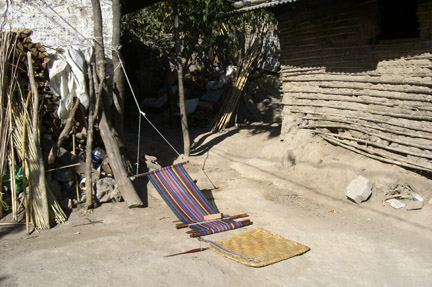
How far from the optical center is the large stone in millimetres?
6320

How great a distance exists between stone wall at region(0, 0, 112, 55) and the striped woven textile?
96.9 inches

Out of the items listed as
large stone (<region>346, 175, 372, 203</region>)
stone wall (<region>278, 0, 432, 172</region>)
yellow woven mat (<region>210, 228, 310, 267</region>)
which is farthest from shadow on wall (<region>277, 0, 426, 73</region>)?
yellow woven mat (<region>210, 228, 310, 267</region>)

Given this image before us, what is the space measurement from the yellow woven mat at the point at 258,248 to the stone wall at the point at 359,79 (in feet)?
7.67

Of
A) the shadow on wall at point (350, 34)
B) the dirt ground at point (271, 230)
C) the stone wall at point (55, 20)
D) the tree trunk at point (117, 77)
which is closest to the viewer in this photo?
the dirt ground at point (271, 230)

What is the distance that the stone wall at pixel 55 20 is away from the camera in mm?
6719

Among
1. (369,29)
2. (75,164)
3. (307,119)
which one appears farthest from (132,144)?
(369,29)

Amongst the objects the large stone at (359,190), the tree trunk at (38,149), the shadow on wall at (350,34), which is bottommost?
the large stone at (359,190)

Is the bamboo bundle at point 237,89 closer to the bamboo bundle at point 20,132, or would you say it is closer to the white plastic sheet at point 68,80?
the white plastic sheet at point 68,80

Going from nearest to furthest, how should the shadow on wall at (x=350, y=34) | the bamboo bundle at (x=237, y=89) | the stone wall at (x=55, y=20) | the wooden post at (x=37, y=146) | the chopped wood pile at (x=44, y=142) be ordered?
1. the wooden post at (x=37, y=146)
2. the chopped wood pile at (x=44, y=142)
3. the shadow on wall at (x=350, y=34)
4. the stone wall at (x=55, y=20)
5. the bamboo bundle at (x=237, y=89)

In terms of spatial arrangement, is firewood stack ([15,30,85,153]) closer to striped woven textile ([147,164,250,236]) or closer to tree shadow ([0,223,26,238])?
tree shadow ([0,223,26,238])

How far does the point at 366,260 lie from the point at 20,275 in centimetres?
355

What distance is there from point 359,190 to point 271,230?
1.62 meters

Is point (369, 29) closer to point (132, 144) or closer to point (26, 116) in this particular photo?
point (132, 144)

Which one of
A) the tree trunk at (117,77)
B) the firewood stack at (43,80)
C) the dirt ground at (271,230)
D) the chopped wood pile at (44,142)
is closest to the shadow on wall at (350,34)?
the dirt ground at (271,230)
